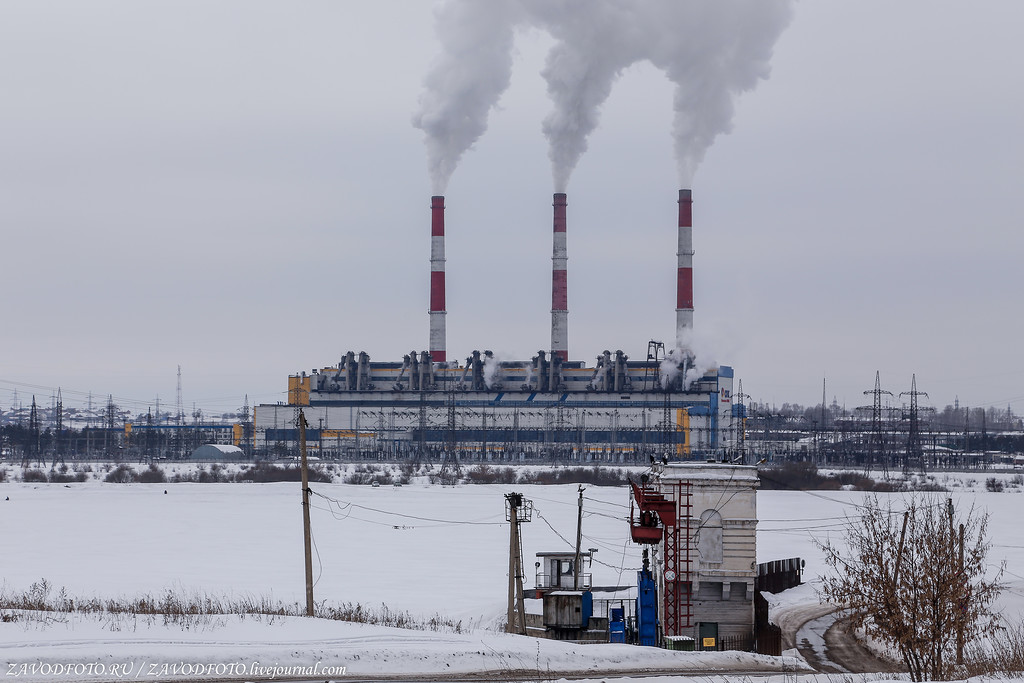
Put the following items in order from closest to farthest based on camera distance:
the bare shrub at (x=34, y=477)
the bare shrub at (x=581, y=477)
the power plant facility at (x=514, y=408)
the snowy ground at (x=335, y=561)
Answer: the snowy ground at (x=335, y=561)
the bare shrub at (x=581, y=477)
the bare shrub at (x=34, y=477)
the power plant facility at (x=514, y=408)

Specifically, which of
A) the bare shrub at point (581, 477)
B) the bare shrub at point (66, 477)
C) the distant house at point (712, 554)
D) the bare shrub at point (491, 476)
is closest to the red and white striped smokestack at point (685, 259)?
the bare shrub at point (581, 477)

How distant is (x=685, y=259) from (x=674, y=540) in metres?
53.6

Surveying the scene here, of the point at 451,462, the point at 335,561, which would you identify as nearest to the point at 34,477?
the point at 451,462

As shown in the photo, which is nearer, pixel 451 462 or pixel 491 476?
pixel 491 476

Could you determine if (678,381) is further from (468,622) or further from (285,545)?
(468,622)

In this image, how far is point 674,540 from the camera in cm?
2288

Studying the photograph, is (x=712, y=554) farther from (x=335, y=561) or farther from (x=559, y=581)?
(x=335, y=561)

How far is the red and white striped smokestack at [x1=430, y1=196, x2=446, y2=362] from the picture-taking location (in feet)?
254

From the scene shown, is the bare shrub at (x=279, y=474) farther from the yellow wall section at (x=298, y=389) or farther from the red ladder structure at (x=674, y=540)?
the red ladder structure at (x=674, y=540)

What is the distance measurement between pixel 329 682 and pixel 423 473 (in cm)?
6301

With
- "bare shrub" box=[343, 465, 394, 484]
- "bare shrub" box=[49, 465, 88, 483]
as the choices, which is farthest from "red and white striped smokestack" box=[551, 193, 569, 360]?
"bare shrub" box=[49, 465, 88, 483]

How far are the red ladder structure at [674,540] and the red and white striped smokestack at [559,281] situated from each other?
54344mm

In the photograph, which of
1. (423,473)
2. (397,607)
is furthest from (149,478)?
(397,607)

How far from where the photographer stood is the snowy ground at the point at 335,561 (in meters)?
12.5
